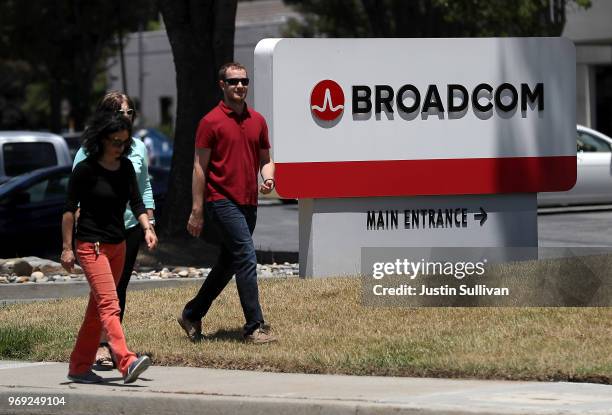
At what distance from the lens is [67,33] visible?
4700 centimetres

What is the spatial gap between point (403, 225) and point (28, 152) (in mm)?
11712

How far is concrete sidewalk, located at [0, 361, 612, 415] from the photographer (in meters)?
8.21

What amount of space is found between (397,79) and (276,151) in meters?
1.47

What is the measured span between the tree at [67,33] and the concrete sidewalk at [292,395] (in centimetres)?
3779

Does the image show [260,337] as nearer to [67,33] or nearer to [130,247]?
[130,247]

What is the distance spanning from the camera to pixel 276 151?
553 inches

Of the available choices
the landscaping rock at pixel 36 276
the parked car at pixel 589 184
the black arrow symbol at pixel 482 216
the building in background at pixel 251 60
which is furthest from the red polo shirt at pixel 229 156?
the building in background at pixel 251 60

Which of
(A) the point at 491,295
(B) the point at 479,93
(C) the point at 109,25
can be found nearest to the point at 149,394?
(A) the point at 491,295

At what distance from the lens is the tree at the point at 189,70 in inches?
758

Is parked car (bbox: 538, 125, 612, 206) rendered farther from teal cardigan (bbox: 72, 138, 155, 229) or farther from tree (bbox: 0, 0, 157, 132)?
tree (bbox: 0, 0, 157, 132)

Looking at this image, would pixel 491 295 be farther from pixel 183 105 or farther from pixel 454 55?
pixel 183 105

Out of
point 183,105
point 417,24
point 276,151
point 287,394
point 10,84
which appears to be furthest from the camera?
point 10,84

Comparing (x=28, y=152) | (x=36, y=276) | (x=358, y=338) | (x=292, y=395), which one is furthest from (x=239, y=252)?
(x=28, y=152)

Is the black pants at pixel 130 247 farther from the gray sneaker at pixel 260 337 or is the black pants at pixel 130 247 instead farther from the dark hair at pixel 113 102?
the gray sneaker at pixel 260 337
